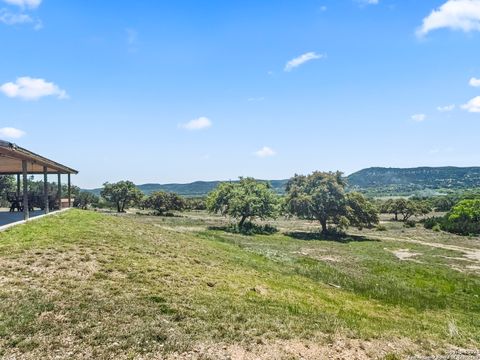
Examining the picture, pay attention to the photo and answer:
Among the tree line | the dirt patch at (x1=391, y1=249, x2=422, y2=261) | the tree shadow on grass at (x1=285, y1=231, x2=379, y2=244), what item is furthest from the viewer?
the tree line

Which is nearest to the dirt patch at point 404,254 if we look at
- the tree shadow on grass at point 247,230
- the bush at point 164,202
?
the tree shadow on grass at point 247,230

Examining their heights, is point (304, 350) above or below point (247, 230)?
above

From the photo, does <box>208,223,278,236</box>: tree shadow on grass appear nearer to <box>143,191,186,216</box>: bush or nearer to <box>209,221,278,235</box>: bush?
<box>209,221,278,235</box>: bush

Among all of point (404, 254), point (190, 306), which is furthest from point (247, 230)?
point (190, 306)

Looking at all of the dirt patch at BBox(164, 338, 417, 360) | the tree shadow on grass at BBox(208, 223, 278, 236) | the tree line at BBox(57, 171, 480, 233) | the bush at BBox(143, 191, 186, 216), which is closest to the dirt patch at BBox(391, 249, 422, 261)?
the tree line at BBox(57, 171, 480, 233)

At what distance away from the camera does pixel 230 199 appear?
50438mm

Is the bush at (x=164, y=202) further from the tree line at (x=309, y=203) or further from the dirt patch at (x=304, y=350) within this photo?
the dirt patch at (x=304, y=350)

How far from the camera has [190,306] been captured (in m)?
10.1

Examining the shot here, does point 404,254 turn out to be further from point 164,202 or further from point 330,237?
point 164,202

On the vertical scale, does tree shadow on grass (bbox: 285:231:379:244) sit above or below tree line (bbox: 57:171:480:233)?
below

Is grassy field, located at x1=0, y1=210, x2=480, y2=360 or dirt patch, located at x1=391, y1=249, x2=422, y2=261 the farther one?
dirt patch, located at x1=391, y1=249, x2=422, y2=261

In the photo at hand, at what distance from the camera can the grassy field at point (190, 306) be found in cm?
794

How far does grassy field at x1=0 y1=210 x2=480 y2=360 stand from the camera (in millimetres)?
7936

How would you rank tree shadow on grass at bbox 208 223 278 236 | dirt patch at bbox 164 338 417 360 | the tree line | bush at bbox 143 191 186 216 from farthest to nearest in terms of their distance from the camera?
bush at bbox 143 191 186 216, tree shadow on grass at bbox 208 223 278 236, the tree line, dirt patch at bbox 164 338 417 360
